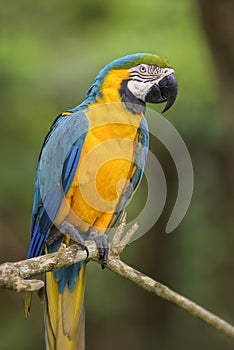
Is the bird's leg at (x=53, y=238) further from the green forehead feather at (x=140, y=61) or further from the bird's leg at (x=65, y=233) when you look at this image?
the green forehead feather at (x=140, y=61)

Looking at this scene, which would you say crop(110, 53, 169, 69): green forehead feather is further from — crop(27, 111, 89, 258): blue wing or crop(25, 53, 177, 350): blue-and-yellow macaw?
crop(27, 111, 89, 258): blue wing

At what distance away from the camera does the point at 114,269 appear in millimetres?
1884

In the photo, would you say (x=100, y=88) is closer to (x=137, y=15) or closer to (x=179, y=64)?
(x=179, y=64)

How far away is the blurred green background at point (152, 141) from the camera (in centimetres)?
371

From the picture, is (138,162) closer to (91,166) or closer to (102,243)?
(91,166)

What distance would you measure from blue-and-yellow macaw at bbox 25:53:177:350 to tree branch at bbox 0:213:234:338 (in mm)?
248

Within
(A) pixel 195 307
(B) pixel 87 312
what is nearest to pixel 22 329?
(B) pixel 87 312

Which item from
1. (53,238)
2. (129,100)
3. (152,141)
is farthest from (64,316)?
(152,141)

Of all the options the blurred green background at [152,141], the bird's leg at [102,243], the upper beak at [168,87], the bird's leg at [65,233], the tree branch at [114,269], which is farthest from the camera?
the blurred green background at [152,141]

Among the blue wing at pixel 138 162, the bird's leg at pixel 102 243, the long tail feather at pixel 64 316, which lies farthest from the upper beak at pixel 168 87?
the long tail feather at pixel 64 316

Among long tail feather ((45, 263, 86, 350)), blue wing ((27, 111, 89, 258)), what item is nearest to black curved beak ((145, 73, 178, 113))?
blue wing ((27, 111, 89, 258))

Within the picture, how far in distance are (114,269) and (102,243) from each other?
1.07 feet

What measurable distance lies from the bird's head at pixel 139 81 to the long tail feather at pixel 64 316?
0.65 metres

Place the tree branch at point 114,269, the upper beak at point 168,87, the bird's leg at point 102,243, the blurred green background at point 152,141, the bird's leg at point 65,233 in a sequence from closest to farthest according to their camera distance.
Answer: the tree branch at point 114,269 < the bird's leg at point 102,243 < the bird's leg at point 65,233 < the upper beak at point 168,87 < the blurred green background at point 152,141
